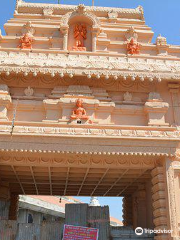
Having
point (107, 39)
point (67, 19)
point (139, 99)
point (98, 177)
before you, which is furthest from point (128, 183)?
point (67, 19)

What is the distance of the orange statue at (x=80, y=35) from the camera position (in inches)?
800

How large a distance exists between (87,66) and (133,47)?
4.63 metres

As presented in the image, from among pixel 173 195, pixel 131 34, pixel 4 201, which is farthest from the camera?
pixel 131 34

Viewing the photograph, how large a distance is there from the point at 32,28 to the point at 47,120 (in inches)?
317

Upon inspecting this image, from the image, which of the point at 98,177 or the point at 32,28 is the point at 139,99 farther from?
the point at 32,28

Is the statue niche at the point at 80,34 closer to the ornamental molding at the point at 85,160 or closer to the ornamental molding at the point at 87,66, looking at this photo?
the ornamental molding at the point at 87,66

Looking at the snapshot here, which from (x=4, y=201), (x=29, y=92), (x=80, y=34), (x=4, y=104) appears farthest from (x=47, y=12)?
(x=4, y=201)

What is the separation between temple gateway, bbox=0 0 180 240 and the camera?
13242 millimetres

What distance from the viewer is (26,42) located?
19.8 m

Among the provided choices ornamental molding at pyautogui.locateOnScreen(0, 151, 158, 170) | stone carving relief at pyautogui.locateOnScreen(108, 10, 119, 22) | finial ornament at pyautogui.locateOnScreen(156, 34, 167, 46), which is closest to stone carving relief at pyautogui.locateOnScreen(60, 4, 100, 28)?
stone carving relief at pyautogui.locateOnScreen(108, 10, 119, 22)

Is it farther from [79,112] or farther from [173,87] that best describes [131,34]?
[79,112]

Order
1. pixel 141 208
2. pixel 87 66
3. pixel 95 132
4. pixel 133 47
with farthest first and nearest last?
pixel 133 47, pixel 141 208, pixel 87 66, pixel 95 132

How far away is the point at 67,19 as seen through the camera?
20.4 m

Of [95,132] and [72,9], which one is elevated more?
[72,9]
